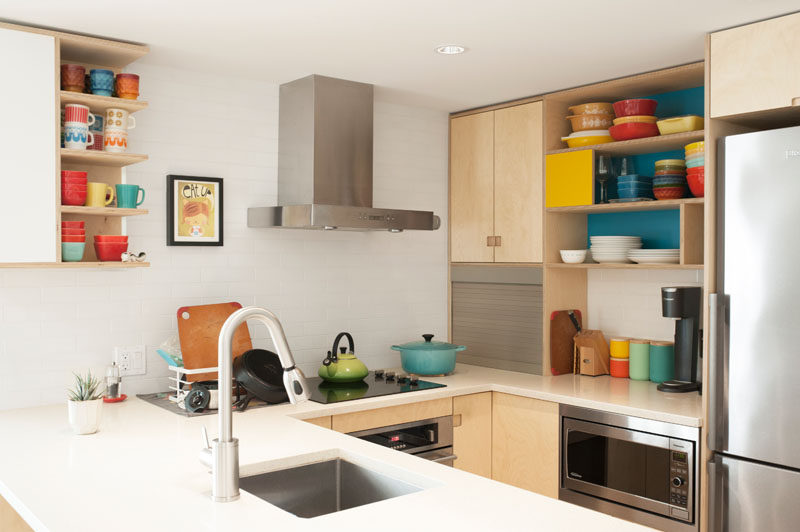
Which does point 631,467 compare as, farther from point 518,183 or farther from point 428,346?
point 518,183

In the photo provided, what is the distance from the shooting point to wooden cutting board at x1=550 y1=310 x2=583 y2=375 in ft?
12.8

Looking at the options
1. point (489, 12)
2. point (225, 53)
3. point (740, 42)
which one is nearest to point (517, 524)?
point (489, 12)

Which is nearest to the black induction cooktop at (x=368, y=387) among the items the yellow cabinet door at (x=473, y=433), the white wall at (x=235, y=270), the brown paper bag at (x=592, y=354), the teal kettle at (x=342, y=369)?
the teal kettle at (x=342, y=369)

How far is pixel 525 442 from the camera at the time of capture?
11.6 ft

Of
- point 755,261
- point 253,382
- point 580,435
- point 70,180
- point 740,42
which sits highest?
point 740,42

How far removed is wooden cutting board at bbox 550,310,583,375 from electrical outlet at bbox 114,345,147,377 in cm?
204

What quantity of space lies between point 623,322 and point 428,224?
1176 mm

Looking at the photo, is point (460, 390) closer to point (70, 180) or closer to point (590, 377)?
point (590, 377)

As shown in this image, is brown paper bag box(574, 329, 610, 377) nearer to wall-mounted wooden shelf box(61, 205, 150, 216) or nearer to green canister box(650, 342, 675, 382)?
green canister box(650, 342, 675, 382)

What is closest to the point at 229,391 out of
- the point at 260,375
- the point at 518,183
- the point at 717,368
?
the point at 260,375

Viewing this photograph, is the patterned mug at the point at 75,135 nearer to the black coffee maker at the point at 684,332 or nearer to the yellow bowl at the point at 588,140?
the yellow bowl at the point at 588,140

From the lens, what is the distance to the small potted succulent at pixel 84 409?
2521mm

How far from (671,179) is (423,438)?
1650 millimetres

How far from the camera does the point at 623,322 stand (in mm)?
3918
